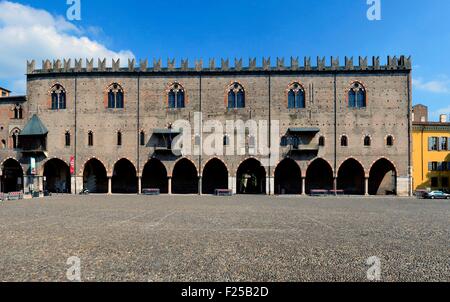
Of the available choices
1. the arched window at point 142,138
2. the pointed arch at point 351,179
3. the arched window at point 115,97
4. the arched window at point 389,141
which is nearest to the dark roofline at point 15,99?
the arched window at point 115,97

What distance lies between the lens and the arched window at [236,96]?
3541 cm

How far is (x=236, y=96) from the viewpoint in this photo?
1395 inches

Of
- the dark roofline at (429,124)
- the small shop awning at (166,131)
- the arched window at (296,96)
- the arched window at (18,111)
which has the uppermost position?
the arched window at (296,96)

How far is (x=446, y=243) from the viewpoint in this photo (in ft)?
31.1

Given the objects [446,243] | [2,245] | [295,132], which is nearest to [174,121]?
[295,132]

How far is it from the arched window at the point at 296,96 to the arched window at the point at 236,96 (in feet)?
17.5

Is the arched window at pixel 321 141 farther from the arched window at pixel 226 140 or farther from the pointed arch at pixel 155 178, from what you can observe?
the pointed arch at pixel 155 178

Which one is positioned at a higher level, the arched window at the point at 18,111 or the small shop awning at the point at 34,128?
the arched window at the point at 18,111

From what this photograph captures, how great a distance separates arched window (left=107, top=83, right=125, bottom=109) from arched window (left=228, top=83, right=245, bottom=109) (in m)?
12.4

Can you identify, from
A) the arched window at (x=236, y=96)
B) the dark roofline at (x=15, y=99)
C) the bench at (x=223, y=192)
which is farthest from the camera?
the dark roofline at (x=15, y=99)

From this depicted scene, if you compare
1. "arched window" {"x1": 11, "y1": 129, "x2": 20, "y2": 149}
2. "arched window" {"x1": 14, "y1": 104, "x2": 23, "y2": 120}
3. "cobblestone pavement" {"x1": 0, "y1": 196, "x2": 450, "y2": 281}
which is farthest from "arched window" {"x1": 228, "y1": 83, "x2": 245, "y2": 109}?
"arched window" {"x1": 11, "y1": 129, "x2": 20, "y2": 149}

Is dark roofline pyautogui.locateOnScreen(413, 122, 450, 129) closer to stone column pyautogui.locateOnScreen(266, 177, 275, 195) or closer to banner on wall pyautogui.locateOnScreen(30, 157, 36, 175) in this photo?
stone column pyautogui.locateOnScreen(266, 177, 275, 195)

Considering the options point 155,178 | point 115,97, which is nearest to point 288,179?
point 155,178
